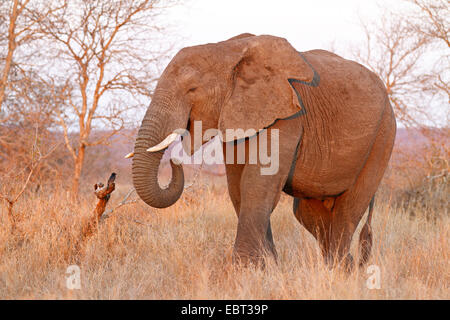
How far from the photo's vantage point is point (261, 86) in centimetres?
433

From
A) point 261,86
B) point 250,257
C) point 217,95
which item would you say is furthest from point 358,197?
point 217,95

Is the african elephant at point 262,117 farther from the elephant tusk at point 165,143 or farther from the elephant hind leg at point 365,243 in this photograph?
the elephant hind leg at point 365,243

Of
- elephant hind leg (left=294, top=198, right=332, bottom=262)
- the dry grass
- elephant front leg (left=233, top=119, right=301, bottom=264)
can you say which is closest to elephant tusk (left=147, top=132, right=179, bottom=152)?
elephant front leg (left=233, top=119, right=301, bottom=264)

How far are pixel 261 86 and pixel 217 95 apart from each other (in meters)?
0.41

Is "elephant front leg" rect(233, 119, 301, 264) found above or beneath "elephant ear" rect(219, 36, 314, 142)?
beneath

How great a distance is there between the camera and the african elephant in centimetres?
421

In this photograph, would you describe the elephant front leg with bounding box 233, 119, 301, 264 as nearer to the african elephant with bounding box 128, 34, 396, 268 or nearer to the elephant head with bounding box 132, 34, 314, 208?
the african elephant with bounding box 128, 34, 396, 268

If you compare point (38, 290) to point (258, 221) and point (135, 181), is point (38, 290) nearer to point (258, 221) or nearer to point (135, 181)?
point (135, 181)

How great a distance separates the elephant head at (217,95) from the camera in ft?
13.6

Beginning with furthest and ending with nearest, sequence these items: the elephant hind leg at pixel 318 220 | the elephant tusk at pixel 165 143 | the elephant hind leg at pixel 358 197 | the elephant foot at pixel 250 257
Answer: the elephant hind leg at pixel 318 220 → the elephant hind leg at pixel 358 197 → the elephant foot at pixel 250 257 → the elephant tusk at pixel 165 143

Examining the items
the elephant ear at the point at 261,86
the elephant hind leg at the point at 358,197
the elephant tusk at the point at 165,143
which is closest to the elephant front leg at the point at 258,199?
the elephant ear at the point at 261,86

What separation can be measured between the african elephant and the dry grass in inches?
20.6
